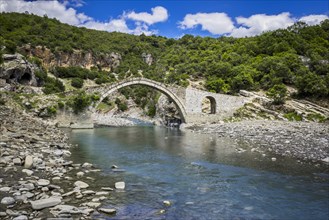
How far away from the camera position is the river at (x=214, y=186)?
6.55 meters

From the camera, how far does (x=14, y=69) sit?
3647cm

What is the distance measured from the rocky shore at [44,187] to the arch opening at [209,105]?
27.3 meters

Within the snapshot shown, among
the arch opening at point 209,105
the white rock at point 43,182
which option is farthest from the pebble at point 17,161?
the arch opening at point 209,105

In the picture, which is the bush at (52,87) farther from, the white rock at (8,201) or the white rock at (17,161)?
the white rock at (8,201)

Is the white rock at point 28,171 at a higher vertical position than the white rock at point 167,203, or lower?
higher

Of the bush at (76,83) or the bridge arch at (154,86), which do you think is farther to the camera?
the bush at (76,83)

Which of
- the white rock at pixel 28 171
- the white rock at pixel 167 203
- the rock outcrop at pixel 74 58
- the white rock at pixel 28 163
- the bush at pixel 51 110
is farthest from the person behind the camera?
the rock outcrop at pixel 74 58

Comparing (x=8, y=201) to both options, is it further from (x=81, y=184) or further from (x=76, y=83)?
(x=76, y=83)

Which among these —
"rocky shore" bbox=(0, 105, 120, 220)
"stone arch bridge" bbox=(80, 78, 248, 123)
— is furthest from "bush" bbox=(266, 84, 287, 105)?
→ "rocky shore" bbox=(0, 105, 120, 220)

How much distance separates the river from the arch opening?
23.4m

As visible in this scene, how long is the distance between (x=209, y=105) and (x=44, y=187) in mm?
34192

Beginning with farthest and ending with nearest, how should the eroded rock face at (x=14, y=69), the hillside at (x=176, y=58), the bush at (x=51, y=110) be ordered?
the hillside at (x=176, y=58)
the eroded rock face at (x=14, y=69)
the bush at (x=51, y=110)

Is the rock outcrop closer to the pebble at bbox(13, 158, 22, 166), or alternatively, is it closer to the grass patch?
the grass patch

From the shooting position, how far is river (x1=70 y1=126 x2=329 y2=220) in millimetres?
6547
